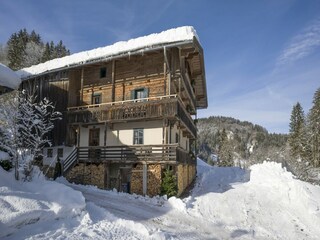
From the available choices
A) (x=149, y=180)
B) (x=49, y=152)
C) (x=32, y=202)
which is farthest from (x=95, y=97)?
(x=32, y=202)

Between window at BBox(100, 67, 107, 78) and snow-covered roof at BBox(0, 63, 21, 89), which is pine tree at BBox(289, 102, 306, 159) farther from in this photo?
snow-covered roof at BBox(0, 63, 21, 89)

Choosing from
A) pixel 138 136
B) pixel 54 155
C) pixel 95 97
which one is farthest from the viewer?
pixel 54 155

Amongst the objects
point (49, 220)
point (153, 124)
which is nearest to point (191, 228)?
point (49, 220)

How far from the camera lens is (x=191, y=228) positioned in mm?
13680

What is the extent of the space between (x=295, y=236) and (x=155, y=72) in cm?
1496

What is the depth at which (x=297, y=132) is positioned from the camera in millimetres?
→ 54375

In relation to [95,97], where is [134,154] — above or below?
below

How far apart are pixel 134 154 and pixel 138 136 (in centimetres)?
205

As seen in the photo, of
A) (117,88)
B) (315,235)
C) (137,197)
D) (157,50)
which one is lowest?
(315,235)

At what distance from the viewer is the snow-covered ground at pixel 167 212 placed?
928 centimetres

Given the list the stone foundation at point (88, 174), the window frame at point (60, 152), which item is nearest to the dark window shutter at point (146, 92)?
the stone foundation at point (88, 174)

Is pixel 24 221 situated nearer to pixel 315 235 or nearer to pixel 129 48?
pixel 315 235

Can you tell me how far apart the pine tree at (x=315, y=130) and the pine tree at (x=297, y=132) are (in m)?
1.38

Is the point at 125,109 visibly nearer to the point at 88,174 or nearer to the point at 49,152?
the point at 88,174
